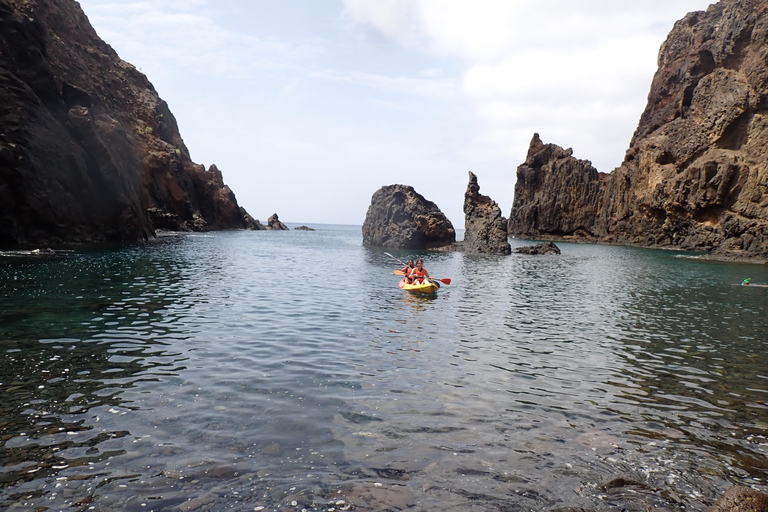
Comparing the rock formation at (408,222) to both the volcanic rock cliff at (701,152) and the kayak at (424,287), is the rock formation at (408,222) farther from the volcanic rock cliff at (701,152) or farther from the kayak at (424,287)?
the kayak at (424,287)

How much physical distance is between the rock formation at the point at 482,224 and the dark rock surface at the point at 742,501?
57.7 meters

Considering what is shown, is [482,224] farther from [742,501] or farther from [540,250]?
[742,501]

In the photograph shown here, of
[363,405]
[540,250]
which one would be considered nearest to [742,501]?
[363,405]

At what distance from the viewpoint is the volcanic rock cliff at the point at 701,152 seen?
217ft

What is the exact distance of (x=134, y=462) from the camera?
6.96 m

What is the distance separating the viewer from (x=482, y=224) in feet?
216

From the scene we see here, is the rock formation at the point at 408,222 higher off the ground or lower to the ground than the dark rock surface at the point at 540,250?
higher

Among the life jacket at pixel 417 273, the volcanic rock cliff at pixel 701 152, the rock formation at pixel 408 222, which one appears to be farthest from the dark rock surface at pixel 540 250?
the life jacket at pixel 417 273

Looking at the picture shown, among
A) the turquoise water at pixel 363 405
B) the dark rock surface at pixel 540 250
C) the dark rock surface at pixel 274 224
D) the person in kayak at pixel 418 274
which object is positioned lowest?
the turquoise water at pixel 363 405

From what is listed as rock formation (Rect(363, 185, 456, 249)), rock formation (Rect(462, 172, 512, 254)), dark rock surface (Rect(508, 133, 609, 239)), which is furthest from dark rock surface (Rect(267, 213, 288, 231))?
rock formation (Rect(462, 172, 512, 254))

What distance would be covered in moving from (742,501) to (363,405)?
635 cm

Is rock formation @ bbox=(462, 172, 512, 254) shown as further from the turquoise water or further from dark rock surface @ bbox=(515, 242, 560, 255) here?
the turquoise water

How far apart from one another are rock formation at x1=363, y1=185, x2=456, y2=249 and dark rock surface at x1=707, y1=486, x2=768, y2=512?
201 ft

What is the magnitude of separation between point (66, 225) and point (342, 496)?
46.2 m
